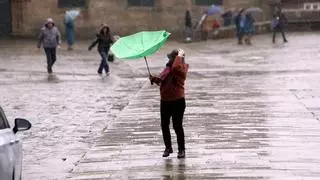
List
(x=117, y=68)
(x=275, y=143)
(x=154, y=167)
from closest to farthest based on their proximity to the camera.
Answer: (x=154, y=167) < (x=275, y=143) < (x=117, y=68)

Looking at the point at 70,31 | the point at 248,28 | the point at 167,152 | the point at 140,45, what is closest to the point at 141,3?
the point at 248,28

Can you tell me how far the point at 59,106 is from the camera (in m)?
18.5

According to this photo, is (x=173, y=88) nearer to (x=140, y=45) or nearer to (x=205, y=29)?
(x=140, y=45)

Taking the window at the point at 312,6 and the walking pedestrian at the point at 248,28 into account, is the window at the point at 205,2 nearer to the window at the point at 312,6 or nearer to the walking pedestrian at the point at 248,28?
the walking pedestrian at the point at 248,28

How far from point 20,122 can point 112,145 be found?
4388 millimetres

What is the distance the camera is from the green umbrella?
460 inches

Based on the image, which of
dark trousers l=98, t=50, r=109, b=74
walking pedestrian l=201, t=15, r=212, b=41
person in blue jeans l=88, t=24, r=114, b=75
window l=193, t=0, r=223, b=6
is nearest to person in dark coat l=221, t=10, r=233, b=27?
window l=193, t=0, r=223, b=6

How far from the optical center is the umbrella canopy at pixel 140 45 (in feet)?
38.3

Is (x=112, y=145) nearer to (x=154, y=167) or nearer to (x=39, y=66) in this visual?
(x=154, y=167)

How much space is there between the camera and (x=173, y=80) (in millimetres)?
11711

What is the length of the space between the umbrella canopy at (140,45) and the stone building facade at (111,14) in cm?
2970

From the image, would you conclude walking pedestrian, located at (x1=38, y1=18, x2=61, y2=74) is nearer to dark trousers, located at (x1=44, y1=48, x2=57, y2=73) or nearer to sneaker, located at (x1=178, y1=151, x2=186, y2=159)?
dark trousers, located at (x1=44, y1=48, x2=57, y2=73)

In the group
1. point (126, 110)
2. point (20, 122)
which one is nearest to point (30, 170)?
point (20, 122)

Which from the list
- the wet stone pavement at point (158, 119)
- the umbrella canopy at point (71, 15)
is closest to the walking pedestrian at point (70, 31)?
the umbrella canopy at point (71, 15)
